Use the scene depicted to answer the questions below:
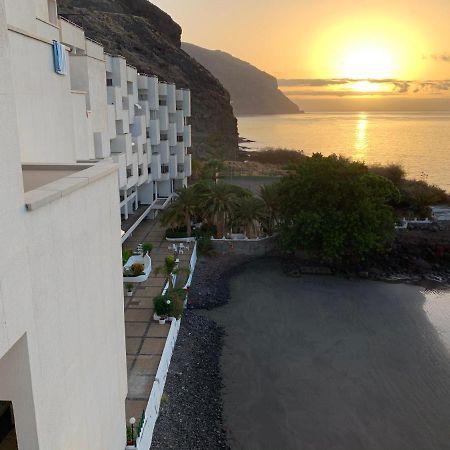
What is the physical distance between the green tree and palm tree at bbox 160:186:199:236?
7.34 m

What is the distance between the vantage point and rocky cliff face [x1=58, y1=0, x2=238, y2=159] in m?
88.2

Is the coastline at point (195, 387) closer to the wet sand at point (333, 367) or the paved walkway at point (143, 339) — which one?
the wet sand at point (333, 367)

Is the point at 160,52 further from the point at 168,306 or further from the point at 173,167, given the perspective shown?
the point at 168,306

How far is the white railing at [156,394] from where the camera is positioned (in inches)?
576

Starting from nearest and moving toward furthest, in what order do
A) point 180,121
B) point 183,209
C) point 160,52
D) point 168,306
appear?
point 168,306 → point 183,209 → point 180,121 → point 160,52

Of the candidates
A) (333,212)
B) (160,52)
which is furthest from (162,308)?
(160,52)

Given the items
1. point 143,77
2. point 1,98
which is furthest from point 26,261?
point 143,77

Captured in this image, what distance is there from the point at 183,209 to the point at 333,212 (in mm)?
11829

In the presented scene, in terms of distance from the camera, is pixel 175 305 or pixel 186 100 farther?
pixel 186 100

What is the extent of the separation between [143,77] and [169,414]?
31.6m

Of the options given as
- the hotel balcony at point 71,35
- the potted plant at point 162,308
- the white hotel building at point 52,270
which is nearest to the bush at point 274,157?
the hotel balcony at point 71,35

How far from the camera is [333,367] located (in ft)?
74.9

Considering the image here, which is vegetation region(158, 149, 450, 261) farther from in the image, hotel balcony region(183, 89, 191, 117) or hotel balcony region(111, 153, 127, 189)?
hotel balcony region(183, 89, 191, 117)

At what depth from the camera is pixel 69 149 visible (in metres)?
17.5
